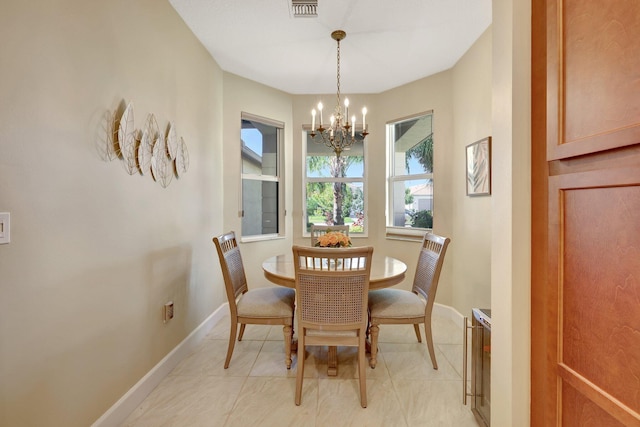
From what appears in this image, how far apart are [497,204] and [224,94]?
2996 millimetres

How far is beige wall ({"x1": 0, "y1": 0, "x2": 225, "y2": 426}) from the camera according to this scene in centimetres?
108

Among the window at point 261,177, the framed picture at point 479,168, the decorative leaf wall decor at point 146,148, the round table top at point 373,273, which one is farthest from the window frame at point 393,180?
the decorative leaf wall decor at point 146,148

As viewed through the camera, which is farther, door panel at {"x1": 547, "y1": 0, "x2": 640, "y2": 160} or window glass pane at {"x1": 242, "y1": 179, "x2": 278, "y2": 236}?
window glass pane at {"x1": 242, "y1": 179, "x2": 278, "y2": 236}

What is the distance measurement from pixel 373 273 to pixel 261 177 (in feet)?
7.04

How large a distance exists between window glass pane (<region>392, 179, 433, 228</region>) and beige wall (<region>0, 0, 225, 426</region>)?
2.59 meters

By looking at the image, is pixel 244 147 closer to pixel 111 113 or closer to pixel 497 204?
pixel 111 113

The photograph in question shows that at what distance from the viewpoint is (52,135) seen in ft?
4.00

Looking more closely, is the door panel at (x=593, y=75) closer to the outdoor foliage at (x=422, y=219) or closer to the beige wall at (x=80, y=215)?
the beige wall at (x=80, y=215)

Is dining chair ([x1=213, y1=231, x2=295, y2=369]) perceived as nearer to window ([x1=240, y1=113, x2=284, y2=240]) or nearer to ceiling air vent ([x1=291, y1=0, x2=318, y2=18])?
window ([x1=240, y1=113, x2=284, y2=240])

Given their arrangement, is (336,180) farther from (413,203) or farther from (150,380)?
(150,380)

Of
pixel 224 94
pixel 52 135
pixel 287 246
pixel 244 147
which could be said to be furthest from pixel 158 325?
pixel 224 94

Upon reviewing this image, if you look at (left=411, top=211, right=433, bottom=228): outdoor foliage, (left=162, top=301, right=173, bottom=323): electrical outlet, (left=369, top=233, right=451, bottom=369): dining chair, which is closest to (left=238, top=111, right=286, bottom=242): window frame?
(left=162, top=301, right=173, bottom=323): electrical outlet

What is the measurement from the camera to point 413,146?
140 inches

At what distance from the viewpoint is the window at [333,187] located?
3932 mm
